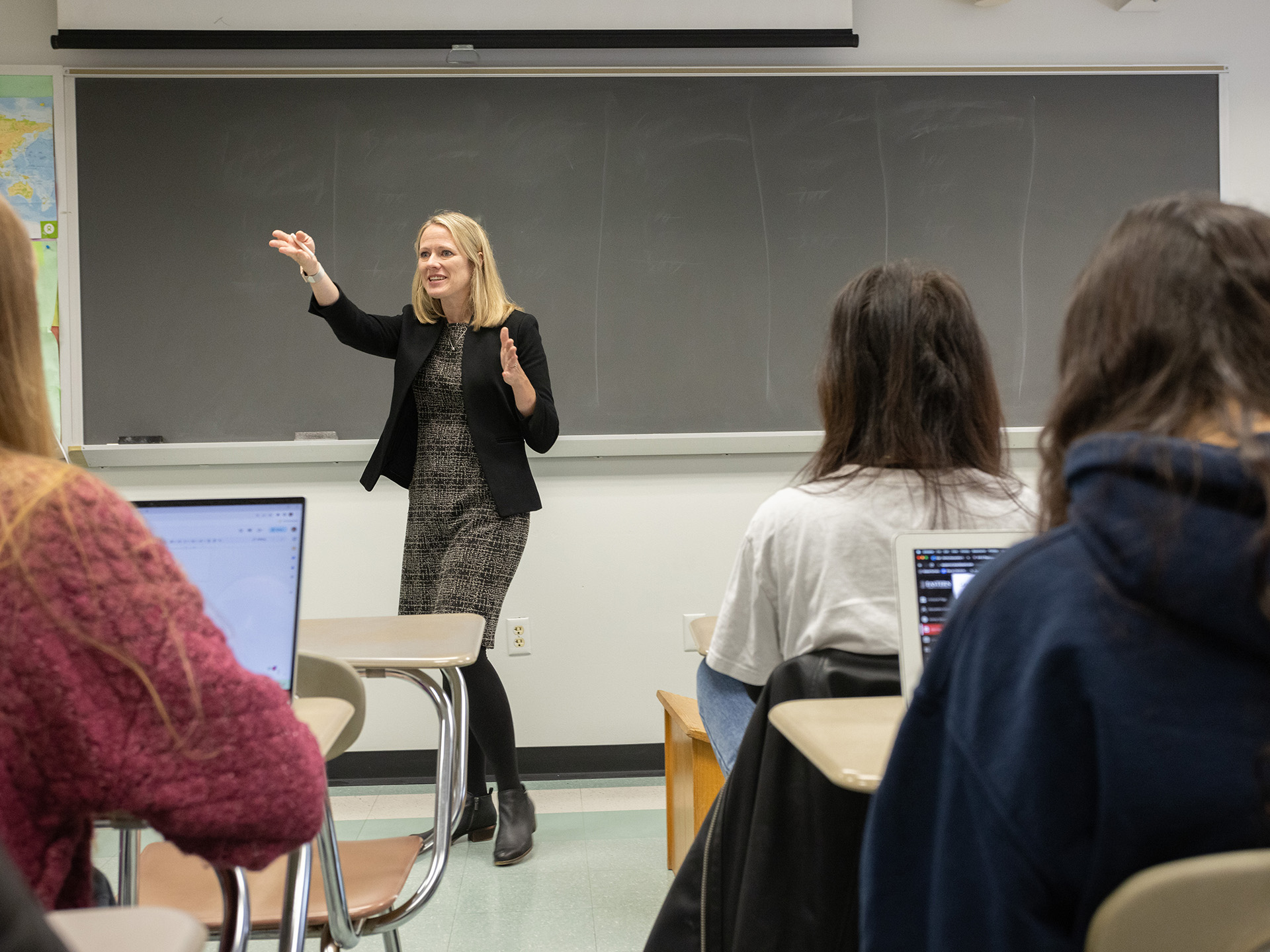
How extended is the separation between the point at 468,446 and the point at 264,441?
840 mm

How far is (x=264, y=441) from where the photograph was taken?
122 inches

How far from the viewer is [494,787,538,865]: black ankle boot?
8.29 ft

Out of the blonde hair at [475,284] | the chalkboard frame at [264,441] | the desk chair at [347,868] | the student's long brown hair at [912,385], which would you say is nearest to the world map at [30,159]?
the chalkboard frame at [264,441]

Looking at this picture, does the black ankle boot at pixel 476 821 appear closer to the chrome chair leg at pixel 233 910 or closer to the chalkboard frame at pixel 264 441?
the chalkboard frame at pixel 264 441

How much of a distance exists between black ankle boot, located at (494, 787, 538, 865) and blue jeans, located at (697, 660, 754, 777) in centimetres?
124

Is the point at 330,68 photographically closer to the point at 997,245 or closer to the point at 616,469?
the point at 616,469

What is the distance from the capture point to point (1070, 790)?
58 cm

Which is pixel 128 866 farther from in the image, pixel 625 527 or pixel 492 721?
pixel 625 527

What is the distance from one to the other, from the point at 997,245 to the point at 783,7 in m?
1.06

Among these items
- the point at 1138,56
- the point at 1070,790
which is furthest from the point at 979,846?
the point at 1138,56

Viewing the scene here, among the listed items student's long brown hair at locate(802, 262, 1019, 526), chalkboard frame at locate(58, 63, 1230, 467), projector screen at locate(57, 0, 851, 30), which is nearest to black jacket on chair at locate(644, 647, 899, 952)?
student's long brown hair at locate(802, 262, 1019, 526)

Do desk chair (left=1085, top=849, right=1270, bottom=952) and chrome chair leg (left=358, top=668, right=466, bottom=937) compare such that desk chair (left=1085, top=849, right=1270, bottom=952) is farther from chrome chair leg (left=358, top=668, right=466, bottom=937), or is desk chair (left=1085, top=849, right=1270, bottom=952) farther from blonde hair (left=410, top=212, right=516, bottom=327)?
blonde hair (left=410, top=212, right=516, bottom=327)

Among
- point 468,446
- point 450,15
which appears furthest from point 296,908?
point 450,15

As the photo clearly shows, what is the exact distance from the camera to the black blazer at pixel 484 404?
104 inches
